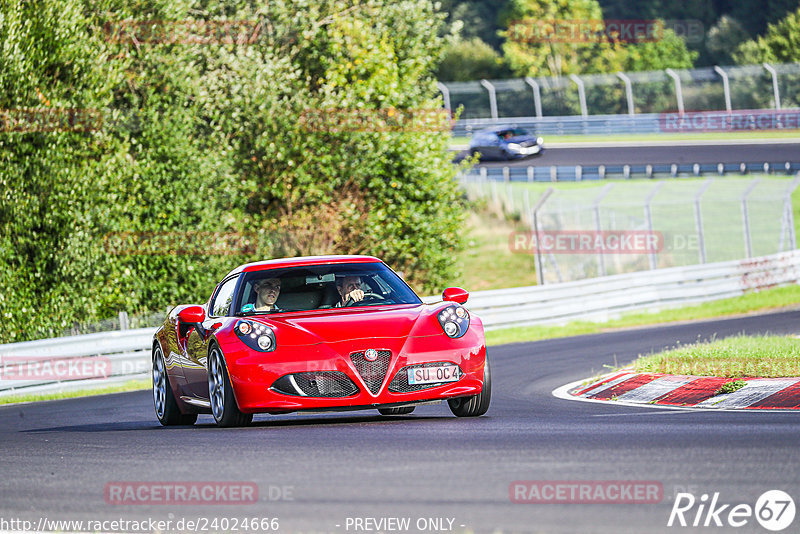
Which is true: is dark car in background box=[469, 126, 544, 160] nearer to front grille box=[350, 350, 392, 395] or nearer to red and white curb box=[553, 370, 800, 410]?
red and white curb box=[553, 370, 800, 410]

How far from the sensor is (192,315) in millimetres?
10359

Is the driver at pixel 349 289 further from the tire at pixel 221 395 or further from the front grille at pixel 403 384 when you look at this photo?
the front grille at pixel 403 384

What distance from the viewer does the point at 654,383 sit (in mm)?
11898

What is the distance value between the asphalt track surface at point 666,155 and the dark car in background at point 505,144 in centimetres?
30

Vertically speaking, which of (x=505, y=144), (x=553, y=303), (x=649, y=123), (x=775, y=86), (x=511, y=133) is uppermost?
(x=553, y=303)

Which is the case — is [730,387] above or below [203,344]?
below

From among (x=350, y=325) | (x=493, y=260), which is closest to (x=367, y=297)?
(x=350, y=325)

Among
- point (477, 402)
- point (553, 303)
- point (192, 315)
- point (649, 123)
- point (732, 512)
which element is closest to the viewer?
point (732, 512)

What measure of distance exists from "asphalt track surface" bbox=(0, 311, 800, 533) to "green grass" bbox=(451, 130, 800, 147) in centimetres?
4512

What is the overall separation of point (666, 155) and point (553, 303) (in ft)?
88.1

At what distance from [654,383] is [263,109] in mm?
16839

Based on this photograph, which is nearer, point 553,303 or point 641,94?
point 553,303

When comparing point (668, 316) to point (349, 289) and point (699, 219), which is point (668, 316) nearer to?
point (699, 219)

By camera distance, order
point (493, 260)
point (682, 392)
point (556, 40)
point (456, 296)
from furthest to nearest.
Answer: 1. point (556, 40)
2. point (493, 260)
3. point (682, 392)
4. point (456, 296)
